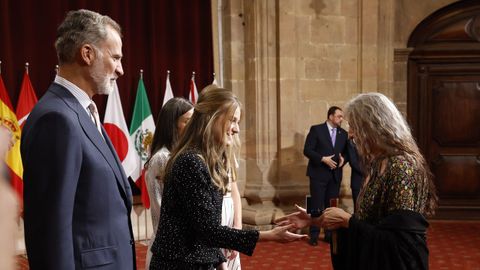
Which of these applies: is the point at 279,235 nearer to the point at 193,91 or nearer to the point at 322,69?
the point at 193,91

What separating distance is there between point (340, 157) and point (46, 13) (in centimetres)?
384

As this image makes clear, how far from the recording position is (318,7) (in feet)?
25.0

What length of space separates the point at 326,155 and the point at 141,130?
2266 mm

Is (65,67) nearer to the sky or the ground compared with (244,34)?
nearer to the ground

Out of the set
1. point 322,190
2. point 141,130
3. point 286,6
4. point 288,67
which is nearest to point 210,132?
point 141,130

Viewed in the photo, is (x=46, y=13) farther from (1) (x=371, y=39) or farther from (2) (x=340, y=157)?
(1) (x=371, y=39)

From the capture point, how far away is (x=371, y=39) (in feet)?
25.8

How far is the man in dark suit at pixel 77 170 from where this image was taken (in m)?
1.62

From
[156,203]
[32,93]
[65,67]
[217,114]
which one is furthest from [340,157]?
[65,67]

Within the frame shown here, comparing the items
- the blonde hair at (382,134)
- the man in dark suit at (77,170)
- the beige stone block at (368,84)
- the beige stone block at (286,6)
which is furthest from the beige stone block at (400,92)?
the man in dark suit at (77,170)

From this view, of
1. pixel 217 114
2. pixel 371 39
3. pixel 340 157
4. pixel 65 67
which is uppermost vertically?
pixel 371 39

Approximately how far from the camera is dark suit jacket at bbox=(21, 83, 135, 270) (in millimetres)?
1621

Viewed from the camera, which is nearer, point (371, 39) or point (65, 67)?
point (65, 67)

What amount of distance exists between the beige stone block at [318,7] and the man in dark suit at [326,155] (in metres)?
1.56
